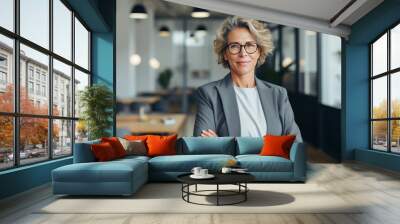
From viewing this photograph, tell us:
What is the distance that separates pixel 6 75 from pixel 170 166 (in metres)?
2.47

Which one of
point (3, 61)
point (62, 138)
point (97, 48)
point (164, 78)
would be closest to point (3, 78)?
point (3, 61)

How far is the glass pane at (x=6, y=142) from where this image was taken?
527cm

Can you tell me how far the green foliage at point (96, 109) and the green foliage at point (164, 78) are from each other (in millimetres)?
1985

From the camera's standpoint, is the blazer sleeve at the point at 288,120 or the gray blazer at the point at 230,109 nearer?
the gray blazer at the point at 230,109

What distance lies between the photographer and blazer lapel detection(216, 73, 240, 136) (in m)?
8.96

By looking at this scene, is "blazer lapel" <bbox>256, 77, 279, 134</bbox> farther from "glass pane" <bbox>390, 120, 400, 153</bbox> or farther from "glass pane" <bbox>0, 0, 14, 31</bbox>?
"glass pane" <bbox>0, 0, 14, 31</bbox>

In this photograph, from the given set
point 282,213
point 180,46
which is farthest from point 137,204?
point 180,46

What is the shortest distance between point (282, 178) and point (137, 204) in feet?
7.98

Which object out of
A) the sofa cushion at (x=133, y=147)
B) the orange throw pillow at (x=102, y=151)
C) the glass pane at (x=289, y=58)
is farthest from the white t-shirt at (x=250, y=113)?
the orange throw pillow at (x=102, y=151)

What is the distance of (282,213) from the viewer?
4457mm

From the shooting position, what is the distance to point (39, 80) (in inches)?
256

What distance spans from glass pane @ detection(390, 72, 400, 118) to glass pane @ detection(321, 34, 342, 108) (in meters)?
1.54

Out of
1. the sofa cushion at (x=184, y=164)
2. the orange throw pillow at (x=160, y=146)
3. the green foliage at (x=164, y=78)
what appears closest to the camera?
the sofa cushion at (x=184, y=164)

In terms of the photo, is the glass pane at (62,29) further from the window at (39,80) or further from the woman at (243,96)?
the woman at (243,96)
